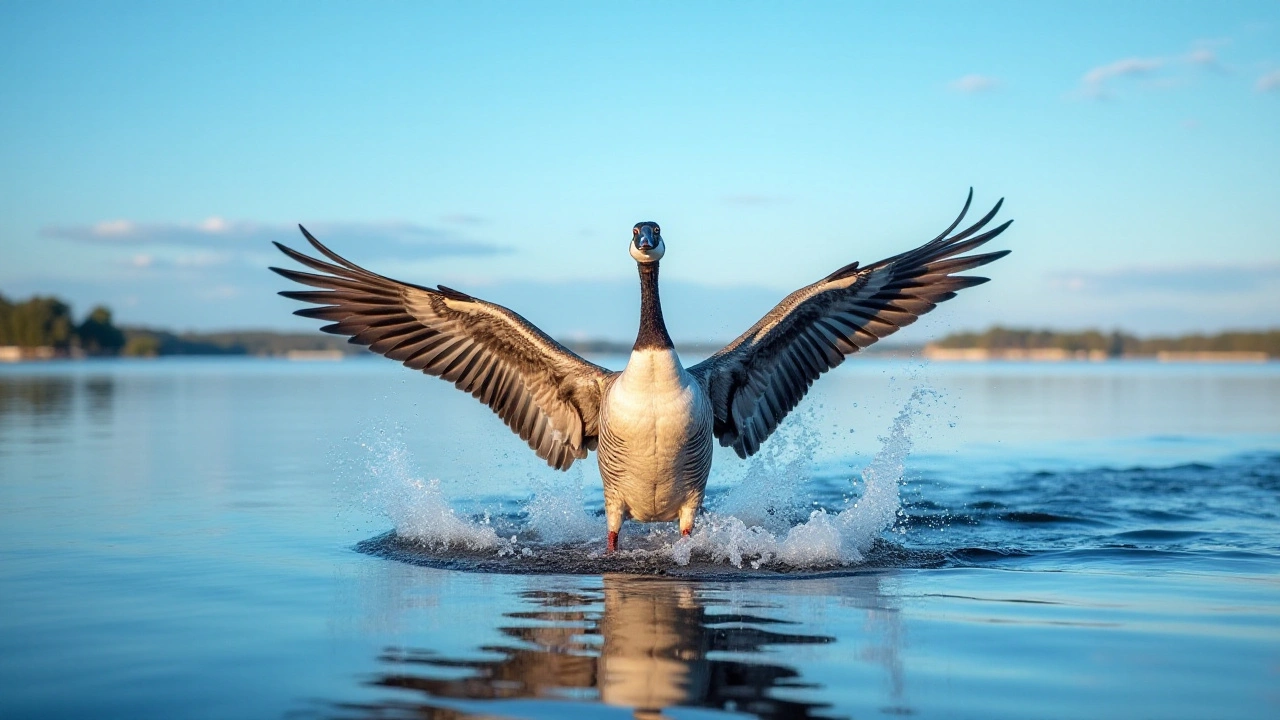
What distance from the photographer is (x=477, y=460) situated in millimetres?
19984

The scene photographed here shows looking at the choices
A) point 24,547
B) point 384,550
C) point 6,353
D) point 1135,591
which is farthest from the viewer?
point 6,353

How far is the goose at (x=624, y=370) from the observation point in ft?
34.7

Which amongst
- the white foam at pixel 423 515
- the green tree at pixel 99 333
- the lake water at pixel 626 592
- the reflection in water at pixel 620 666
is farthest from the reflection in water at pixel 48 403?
the green tree at pixel 99 333

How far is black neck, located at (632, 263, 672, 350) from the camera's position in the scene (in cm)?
978

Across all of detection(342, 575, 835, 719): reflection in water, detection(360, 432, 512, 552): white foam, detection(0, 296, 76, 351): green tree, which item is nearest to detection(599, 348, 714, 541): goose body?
detection(360, 432, 512, 552): white foam

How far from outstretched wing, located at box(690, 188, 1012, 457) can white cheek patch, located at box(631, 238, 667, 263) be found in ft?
4.55

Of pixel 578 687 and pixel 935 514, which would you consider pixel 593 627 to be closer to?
pixel 578 687

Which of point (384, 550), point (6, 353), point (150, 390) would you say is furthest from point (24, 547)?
point (6, 353)

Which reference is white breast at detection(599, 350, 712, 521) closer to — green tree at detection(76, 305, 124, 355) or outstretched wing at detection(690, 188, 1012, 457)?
outstretched wing at detection(690, 188, 1012, 457)

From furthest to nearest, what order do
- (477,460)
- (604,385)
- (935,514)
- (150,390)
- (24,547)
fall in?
(150,390) → (477,460) → (935,514) → (604,385) → (24,547)

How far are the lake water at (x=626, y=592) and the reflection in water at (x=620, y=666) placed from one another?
0.09ft

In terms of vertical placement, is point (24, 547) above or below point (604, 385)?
below

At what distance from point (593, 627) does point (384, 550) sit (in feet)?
13.1

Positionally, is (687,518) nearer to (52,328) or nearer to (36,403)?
(36,403)
